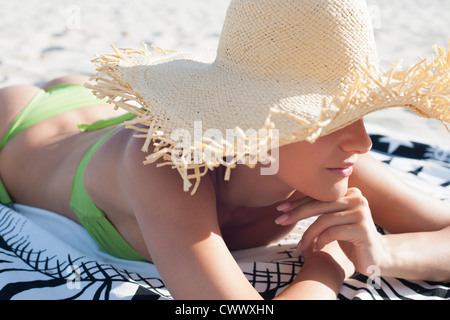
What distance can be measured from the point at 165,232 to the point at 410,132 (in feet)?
7.32

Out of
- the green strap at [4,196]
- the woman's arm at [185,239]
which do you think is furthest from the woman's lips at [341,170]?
the green strap at [4,196]

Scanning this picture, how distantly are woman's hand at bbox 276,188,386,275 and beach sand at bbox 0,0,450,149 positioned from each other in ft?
5.74

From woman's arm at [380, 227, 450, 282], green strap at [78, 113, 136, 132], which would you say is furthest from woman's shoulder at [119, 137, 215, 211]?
green strap at [78, 113, 136, 132]

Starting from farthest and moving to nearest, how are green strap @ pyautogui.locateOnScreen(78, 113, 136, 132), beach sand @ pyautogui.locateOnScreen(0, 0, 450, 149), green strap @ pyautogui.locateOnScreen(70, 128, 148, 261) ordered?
beach sand @ pyautogui.locateOnScreen(0, 0, 450, 149) < green strap @ pyautogui.locateOnScreen(78, 113, 136, 132) < green strap @ pyautogui.locateOnScreen(70, 128, 148, 261)

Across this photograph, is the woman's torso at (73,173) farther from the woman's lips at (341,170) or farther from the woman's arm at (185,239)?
the woman's lips at (341,170)

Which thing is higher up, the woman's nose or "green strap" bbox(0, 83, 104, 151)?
the woman's nose

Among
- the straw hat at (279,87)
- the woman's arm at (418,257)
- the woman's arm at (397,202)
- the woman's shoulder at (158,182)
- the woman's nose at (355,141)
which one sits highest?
the straw hat at (279,87)

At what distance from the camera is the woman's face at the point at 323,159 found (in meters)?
1.26

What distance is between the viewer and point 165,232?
1.26m

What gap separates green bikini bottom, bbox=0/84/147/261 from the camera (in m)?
1.75

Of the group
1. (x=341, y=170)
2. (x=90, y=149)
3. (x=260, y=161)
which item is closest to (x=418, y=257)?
(x=341, y=170)

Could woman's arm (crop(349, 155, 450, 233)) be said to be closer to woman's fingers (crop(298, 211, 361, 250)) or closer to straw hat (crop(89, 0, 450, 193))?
woman's fingers (crop(298, 211, 361, 250))

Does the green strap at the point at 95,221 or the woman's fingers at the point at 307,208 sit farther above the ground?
the woman's fingers at the point at 307,208

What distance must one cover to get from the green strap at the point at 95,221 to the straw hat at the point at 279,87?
559 millimetres
